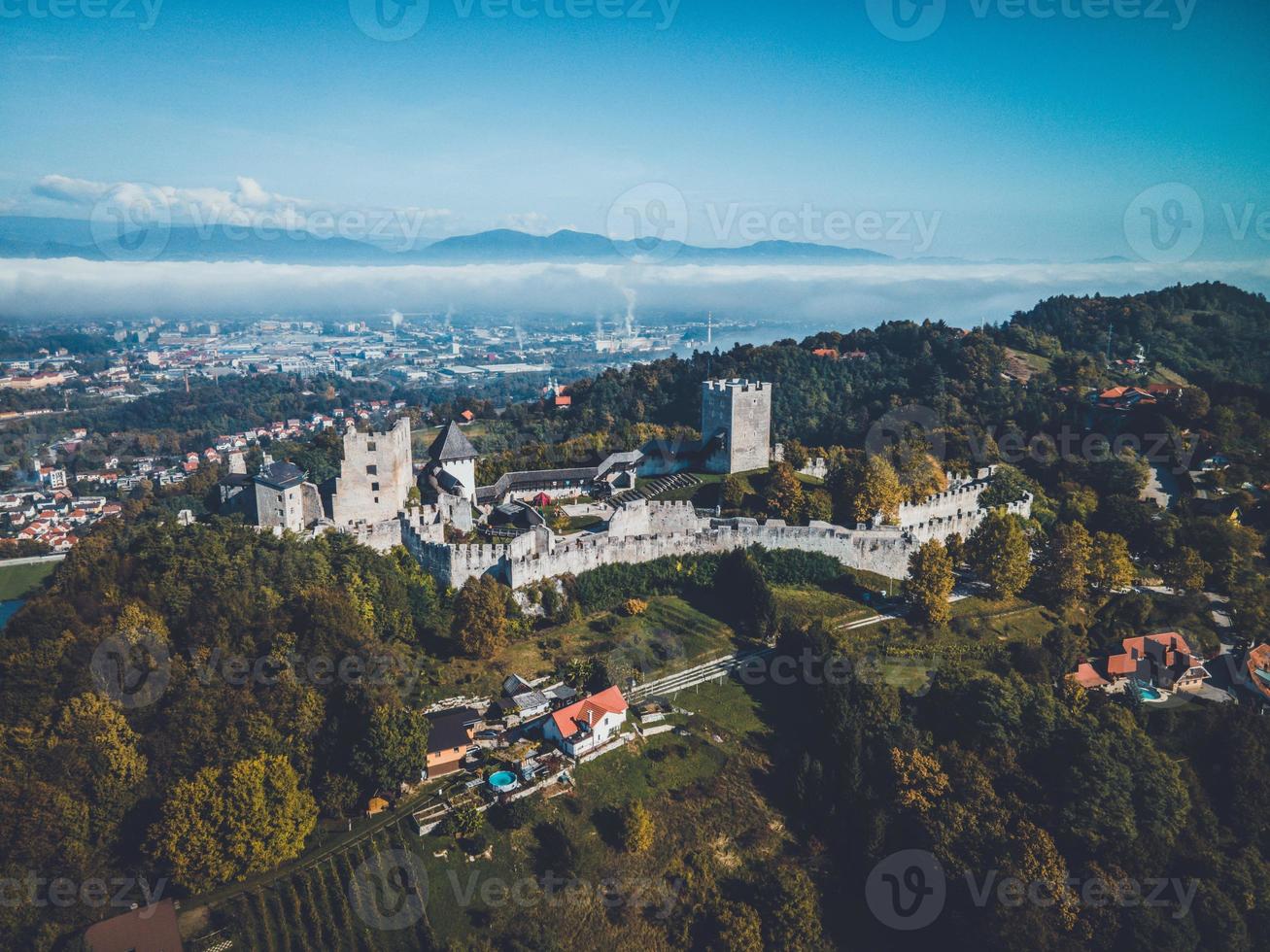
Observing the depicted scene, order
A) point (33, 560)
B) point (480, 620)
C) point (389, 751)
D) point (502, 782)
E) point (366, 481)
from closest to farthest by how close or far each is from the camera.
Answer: point (389, 751) < point (502, 782) < point (480, 620) < point (366, 481) < point (33, 560)

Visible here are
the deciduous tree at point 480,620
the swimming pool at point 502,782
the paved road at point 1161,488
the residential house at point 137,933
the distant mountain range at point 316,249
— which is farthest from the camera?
the distant mountain range at point 316,249

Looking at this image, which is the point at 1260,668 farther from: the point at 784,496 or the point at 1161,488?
the point at 784,496

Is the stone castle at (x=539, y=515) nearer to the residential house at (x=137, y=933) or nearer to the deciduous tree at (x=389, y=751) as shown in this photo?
the deciduous tree at (x=389, y=751)

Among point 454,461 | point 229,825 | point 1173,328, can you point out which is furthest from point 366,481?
point 1173,328

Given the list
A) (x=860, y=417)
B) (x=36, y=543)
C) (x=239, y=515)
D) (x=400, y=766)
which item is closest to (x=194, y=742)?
(x=400, y=766)

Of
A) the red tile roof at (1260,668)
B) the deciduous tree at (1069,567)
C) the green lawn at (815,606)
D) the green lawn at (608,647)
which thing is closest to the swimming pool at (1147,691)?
the red tile roof at (1260,668)

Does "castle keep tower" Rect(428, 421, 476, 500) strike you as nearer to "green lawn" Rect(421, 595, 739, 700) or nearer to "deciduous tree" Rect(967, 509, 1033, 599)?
"green lawn" Rect(421, 595, 739, 700)

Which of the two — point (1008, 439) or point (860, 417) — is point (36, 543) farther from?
point (1008, 439)
